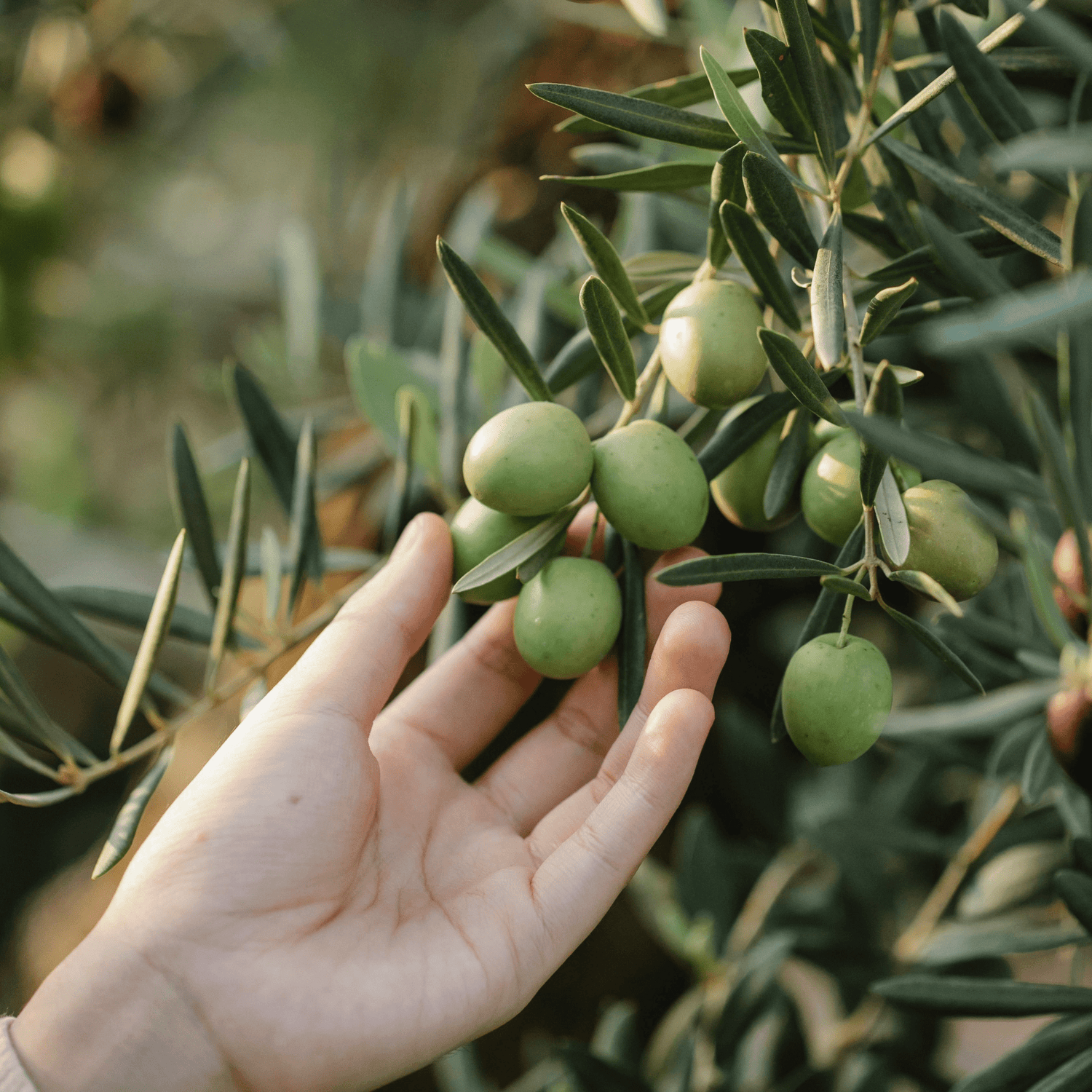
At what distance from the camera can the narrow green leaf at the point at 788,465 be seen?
0.56 meters

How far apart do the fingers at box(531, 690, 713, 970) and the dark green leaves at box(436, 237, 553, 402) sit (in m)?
0.28

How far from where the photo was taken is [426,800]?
33.9 inches

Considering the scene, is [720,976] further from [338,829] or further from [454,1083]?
[338,829]

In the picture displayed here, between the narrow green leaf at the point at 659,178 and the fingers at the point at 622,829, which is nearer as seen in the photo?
the narrow green leaf at the point at 659,178

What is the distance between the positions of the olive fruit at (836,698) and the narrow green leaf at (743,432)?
0.49 ft

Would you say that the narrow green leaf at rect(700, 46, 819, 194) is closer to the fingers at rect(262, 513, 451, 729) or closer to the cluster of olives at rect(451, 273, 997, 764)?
the cluster of olives at rect(451, 273, 997, 764)

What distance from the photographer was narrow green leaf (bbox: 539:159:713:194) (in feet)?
1.80

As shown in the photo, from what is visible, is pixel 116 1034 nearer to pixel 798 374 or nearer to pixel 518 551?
pixel 518 551

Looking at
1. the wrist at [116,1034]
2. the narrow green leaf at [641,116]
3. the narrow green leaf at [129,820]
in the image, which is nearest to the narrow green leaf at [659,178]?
the narrow green leaf at [641,116]

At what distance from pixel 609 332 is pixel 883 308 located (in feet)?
0.61

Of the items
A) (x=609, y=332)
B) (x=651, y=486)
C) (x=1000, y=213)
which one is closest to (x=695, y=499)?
(x=651, y=486)

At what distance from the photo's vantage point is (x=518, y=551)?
1.87ft

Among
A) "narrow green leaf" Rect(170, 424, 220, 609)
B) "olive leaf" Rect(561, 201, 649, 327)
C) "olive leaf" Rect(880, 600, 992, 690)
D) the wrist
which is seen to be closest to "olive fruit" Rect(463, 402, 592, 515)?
"olive leaf" Rect(561, 201, 649, 327)

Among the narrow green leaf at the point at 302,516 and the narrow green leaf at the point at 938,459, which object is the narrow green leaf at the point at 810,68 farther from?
the narrow green leaf at the point at 302,516
